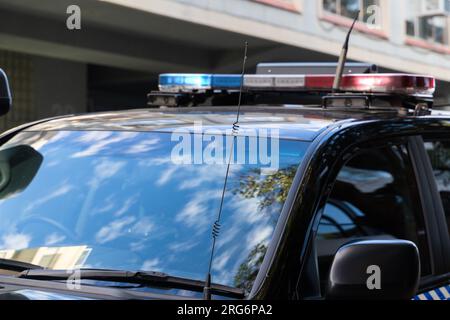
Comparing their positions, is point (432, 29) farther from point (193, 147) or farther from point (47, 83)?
point (193, 147)

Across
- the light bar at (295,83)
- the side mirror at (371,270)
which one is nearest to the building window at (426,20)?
the light bar at (295,83)

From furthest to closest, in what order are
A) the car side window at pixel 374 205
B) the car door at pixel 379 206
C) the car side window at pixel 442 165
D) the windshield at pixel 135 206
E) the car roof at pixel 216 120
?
the car side window at pixel 442 165 < the car side window at pixel 374 205 < the car door at pixel 379 206 < the car roof at pixel 216 120 < the windshield at pixel 135 206

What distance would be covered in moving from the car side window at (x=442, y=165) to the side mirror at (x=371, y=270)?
0.97 metres

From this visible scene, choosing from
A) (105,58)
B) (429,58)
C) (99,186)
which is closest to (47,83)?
(105,58)

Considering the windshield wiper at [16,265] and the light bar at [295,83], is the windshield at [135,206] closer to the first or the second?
→ the windshield wiper at [16,265]

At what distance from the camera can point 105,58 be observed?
13516mm

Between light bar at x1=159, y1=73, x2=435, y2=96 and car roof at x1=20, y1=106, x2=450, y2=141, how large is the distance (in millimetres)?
390

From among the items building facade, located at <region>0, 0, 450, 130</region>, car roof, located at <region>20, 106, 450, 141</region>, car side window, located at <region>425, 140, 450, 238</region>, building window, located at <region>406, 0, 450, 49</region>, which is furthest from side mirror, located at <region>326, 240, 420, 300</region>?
building window, located at <region>406, 0, 450, 49</region>

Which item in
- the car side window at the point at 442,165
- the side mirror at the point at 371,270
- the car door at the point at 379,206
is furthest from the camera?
the car side window at the point at 442,165

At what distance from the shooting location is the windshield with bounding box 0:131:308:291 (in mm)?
2047

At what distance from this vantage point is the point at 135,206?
222cm

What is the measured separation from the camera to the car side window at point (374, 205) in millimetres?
2799

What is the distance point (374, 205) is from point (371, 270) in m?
2.31

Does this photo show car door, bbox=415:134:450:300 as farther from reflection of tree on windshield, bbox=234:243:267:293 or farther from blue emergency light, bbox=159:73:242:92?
blue emergency light, bbox=159:73:242:92
